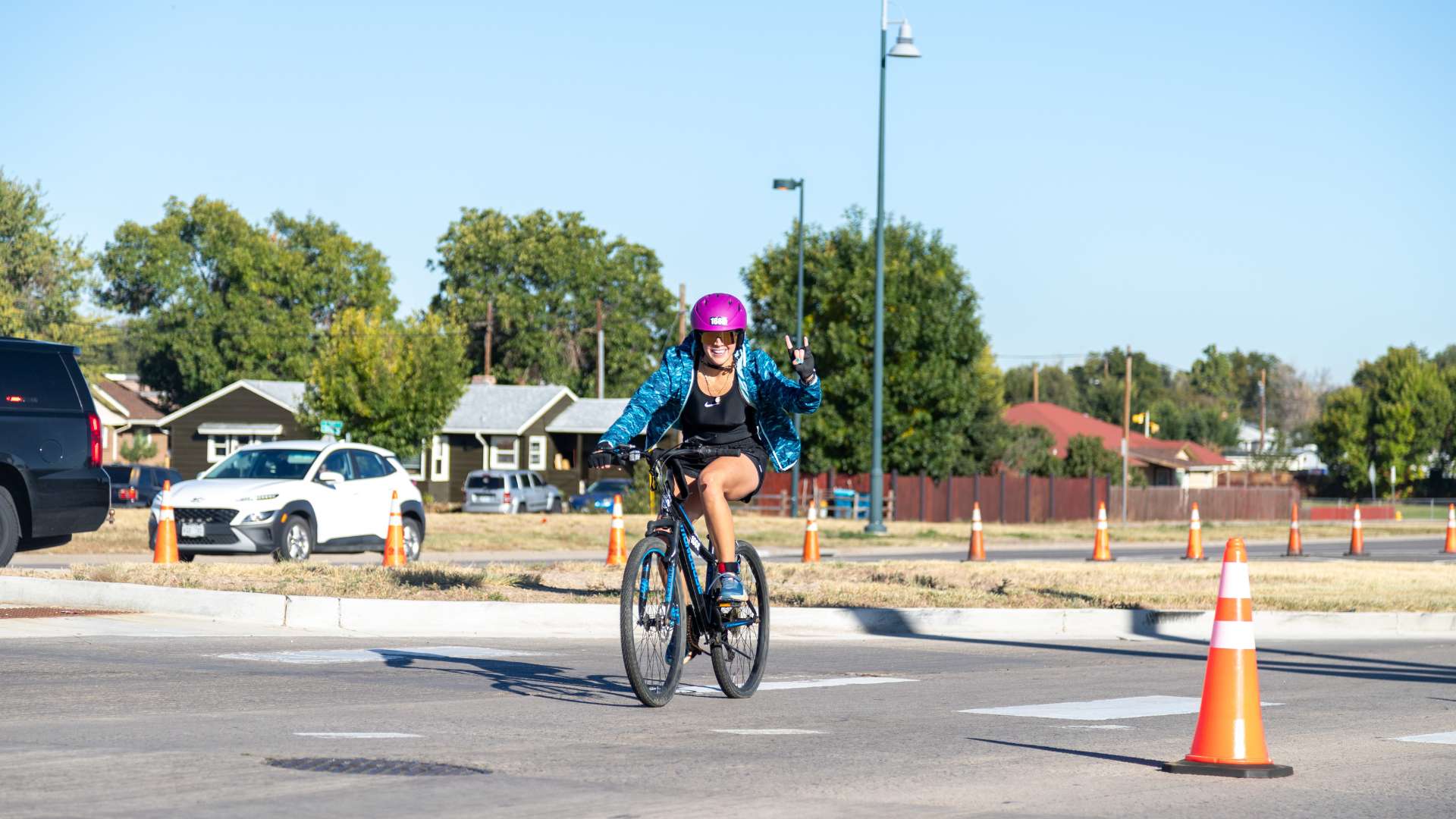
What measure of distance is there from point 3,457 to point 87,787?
10.5 metres

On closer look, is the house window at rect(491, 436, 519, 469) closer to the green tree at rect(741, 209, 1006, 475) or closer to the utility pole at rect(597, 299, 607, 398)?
the utility pole at rect(597, 299, 607, 398)

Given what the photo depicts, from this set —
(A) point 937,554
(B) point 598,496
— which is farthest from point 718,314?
(B) point 598,496

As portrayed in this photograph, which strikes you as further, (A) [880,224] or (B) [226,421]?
(B) [226,421]

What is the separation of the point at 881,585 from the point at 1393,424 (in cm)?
8325

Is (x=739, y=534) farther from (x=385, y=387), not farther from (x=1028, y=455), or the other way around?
Answer: (x=1028, y=455)

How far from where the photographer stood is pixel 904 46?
34.5 metres

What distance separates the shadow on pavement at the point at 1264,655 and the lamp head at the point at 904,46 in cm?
2151

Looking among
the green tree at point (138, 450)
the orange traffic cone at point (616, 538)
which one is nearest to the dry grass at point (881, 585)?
the orange traffic cone at point (616, 538)

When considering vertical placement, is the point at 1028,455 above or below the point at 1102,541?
above

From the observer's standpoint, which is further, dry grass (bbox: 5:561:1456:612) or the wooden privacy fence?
the wooden privacy fence

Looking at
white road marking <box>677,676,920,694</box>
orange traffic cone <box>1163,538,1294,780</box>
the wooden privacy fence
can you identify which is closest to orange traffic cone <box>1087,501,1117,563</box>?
white road marking <box>677,676,920,694</box>

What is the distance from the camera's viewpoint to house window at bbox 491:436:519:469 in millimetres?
69312

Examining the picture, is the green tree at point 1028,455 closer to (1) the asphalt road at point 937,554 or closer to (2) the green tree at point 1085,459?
(2) the green tree at point 1085,459

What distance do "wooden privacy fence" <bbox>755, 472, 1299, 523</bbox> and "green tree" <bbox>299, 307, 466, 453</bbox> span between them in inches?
420
